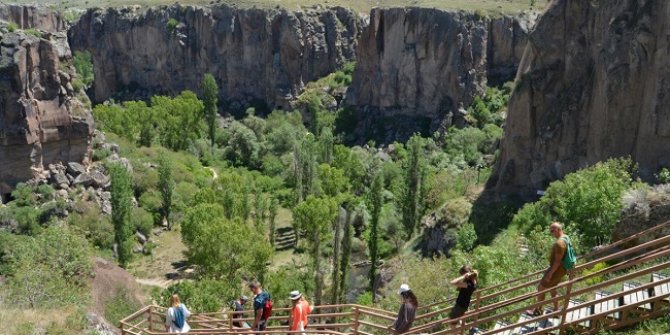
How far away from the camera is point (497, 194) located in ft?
171

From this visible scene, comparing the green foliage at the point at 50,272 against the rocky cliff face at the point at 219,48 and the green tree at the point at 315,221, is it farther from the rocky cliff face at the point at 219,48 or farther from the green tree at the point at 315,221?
the rocky cliff face at the point at 219,48

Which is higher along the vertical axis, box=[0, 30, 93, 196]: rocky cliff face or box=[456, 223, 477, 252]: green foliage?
box=[0, 30, 93, 196]: rocky cliff face

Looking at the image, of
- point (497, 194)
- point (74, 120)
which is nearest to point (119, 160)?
point (74, 120)

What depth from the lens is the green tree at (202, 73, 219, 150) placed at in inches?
3733

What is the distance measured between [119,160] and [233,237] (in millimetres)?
32206

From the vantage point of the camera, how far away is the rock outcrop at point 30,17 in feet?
373

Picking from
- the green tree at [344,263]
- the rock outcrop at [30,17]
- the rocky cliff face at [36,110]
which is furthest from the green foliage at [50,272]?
the rock outcrop at [30,17]

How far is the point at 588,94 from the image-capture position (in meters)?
46.0

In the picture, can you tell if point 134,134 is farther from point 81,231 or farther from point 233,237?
point 233,237

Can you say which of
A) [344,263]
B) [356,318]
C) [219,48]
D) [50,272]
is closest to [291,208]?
[344,263]

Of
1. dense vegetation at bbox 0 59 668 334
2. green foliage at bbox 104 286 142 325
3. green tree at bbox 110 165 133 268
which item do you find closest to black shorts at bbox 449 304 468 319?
dense vegetation at bbox 0 59 668 334

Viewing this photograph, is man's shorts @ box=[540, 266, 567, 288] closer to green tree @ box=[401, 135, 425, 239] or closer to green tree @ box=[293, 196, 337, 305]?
green tree @ box=[293, 196, 337, 305]

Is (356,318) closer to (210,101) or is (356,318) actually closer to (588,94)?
(588,94)

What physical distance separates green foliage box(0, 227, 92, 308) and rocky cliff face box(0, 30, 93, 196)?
61.7ft
